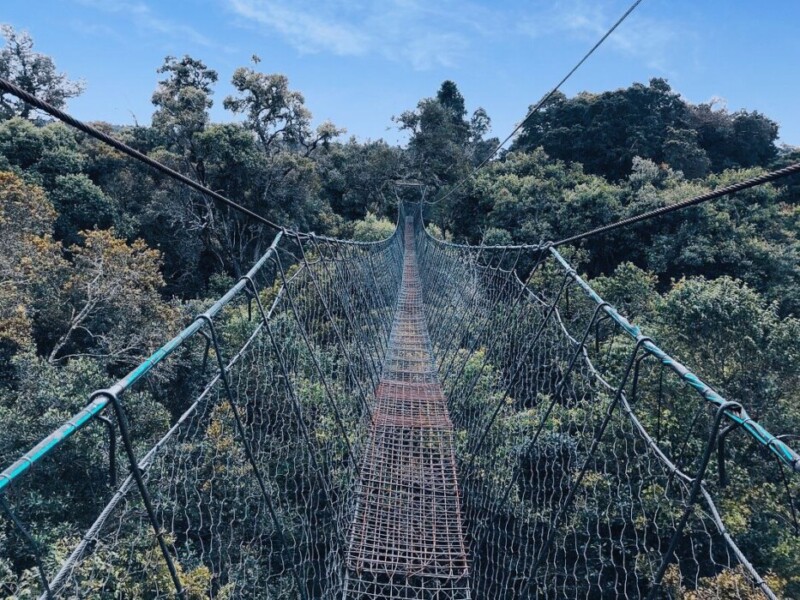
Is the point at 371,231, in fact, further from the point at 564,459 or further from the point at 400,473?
the point at 400,473

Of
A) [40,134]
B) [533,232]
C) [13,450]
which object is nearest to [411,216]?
[533,232]

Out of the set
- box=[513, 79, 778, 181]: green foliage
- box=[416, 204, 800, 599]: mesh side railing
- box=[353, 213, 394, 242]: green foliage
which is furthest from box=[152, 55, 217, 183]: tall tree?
box=[513, 79, 778, 181]: green foliage

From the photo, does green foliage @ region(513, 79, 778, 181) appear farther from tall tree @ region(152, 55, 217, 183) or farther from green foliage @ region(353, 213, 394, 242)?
tall tree @ region(152, 55, 217, 183)

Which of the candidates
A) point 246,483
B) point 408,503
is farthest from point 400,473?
point 246,483

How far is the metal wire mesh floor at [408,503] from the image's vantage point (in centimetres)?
196

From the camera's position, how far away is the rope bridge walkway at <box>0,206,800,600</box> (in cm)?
167

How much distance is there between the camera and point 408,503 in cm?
219

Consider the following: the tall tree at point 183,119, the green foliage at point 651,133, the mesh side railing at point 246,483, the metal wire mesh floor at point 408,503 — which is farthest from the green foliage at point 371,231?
the metal wire mesh floor at point 408,503

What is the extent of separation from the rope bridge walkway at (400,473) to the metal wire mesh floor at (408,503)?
0.01 m

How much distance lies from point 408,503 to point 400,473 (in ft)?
0.65

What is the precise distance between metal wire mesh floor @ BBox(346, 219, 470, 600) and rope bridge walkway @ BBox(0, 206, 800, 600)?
1 cm

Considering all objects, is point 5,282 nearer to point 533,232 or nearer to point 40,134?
point 40,134

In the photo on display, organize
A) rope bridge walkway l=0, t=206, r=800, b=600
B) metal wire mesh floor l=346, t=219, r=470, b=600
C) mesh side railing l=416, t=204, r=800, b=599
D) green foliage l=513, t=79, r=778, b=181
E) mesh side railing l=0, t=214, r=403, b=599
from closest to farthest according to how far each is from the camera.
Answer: rope bridge walkway l=0, t=206, r=800, b=600
metal wire mesh floor l=346, t=219, r=470, b=600
mesh side railing l=0, t=214, r=403, b=599
mesh side railing l=416, t=204, r=800, b=599
green foliage l=513, t=79, r=778, b=181

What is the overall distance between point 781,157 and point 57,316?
16.4m
